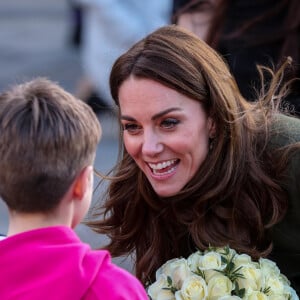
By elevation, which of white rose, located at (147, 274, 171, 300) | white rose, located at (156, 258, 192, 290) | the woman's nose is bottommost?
white rose, located at (147, 274, 171, 300)

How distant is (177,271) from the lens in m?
3.27

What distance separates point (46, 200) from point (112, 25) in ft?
18.8

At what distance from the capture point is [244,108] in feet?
11.7

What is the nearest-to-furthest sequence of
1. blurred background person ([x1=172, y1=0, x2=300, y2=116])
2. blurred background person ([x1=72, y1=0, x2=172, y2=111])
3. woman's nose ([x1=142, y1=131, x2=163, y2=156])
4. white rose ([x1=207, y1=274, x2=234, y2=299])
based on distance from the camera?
1. white rose ([x1=207, y1=274, x2=234, y2=299])
2. woman's nose ([x1=142, y1=131, x2=163, y2=156])
3. blurred background person ([x1=172, y1=0, x2=300, y2=116])
4. blurred background person ([x1=72, y1=0, x2=172, y2=111])

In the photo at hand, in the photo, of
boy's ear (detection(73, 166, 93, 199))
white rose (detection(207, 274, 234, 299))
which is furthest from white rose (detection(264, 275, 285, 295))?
boy's ear (detection(73, 166, 93, 199))

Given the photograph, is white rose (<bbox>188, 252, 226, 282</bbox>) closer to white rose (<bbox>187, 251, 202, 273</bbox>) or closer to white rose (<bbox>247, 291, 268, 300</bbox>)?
white rose (<bbox>187, 251, 202, 273</bbox>)

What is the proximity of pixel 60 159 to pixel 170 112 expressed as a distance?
0.75 m

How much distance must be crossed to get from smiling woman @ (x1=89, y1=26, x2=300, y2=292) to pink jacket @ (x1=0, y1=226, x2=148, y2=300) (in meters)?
0.78

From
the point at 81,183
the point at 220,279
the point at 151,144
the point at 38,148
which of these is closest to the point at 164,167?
the point at 151,144

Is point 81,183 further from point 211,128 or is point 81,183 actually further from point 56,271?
point 211,128

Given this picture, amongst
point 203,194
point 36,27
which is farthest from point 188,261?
point 36,27

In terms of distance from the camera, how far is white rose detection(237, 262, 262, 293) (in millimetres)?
3180

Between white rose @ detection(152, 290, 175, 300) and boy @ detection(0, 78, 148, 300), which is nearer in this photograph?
boy @ detection(0, 78, 148, 300)

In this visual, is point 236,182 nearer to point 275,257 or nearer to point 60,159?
point 275,257
